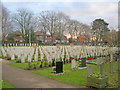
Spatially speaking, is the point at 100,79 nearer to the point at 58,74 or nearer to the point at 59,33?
the point at 58,74

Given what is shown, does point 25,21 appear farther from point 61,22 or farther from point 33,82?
point 33,82

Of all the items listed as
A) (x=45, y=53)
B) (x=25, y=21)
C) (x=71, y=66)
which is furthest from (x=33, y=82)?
(x=25, y=21)

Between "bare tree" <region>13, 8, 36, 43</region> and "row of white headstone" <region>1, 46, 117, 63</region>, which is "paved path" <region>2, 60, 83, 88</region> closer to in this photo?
"row of white headstone" <region>1, 46, 117, 63</region>

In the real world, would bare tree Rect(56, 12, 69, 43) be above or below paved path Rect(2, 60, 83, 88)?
above

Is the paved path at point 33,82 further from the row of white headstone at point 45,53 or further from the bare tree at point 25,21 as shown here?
the bare tree at point 25,21

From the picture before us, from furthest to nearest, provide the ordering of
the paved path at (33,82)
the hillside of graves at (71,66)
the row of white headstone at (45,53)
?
the row of white headstone at (45,53), the hillside of graves at (71,66), the paved path at (33,82)

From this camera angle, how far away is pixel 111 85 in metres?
6.36

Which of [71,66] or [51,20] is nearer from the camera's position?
[71,66]

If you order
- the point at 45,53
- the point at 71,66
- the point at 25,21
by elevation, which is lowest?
the point at 71,66

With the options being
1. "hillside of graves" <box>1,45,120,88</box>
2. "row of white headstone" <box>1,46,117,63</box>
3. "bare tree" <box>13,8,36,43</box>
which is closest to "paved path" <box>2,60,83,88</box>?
"hillside of graves" <box>1,45,120,88</box>

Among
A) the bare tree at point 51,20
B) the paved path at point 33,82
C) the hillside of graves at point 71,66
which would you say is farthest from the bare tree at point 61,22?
the paved path at point 33,82

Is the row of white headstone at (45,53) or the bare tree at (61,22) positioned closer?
the row of white headstone at (45,53)

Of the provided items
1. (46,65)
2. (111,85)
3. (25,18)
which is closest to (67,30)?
(25,18)

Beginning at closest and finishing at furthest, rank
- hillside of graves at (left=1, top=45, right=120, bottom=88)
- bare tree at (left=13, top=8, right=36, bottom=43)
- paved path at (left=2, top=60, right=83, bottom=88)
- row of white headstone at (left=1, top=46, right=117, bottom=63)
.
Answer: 1. paved path at (left=2, top=60, right=83, bottom=88)
2. hillside of graves at (left=1, top=45, right=120, bottom=88)
3. row of white headstone at (left=1, top=46, right=117, bottom=63)
4. bare tree at (left=13, top=8, right=36, bottom=43)
